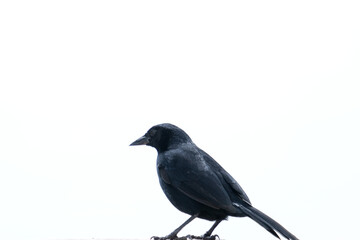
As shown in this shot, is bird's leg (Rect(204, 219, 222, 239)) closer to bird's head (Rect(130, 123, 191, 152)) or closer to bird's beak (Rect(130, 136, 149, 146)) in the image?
bird's head (Rect(130, 123, 191, 152))

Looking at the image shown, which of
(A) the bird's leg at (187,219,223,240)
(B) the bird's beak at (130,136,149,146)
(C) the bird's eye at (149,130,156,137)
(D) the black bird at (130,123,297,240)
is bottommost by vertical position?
(A) the bird's leg at (187,219,223,240)

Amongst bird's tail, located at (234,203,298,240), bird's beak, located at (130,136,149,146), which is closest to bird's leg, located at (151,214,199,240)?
bird's tail, located at (234,203,298,240)

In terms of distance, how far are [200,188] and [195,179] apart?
132 mm

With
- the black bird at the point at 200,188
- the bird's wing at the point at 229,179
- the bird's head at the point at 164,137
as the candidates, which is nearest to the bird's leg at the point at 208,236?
the black bird at the point at 200,188

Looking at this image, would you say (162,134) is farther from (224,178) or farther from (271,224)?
(271,224)

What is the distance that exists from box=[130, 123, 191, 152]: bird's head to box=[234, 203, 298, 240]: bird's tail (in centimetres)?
105

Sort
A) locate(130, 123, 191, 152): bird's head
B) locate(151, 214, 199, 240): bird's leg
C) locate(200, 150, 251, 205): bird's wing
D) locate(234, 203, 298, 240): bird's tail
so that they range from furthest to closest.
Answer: locate(130, 123, 191, 152): bird's head
locate(200, 150, 251, 205): bird's wing
locate(151, 214, 199, 240): bird's leg
locate(234, 203, 298, 240): bird's tail

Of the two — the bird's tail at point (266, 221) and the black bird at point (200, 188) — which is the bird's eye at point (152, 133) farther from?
the bird's tail at point (266, 221)

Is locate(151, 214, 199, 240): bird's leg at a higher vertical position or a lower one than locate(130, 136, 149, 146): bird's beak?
lower

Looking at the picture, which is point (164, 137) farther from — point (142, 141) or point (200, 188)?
point (200, 188)

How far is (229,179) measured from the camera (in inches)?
300

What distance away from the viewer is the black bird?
725 centimetres

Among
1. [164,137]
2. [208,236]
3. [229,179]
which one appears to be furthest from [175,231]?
[164,137]

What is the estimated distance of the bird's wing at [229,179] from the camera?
7.52 meters
